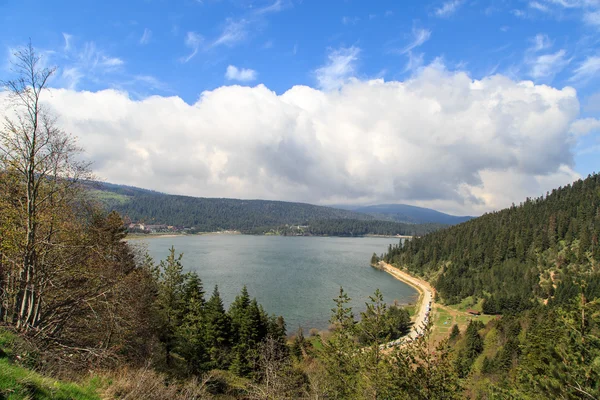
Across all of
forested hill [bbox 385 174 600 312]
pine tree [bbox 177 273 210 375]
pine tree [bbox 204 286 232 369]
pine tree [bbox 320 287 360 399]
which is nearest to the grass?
pine tree [bbox 320 287 360 399]

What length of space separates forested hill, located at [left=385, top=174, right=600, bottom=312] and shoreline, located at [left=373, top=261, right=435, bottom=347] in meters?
2.80

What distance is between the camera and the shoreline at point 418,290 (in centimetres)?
4725

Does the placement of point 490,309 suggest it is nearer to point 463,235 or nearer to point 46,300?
point 463,235

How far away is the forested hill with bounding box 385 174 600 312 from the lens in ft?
202

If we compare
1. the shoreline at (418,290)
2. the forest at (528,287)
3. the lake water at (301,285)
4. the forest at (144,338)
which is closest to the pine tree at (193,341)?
the forest at (144,338)

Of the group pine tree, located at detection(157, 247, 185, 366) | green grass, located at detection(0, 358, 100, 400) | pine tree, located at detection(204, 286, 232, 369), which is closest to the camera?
green grass, located at detection(0, 358, 100, 400)

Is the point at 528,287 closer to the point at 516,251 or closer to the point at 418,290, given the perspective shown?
the point at 516,251

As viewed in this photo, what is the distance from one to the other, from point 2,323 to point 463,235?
365 feet

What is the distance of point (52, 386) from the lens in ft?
18.2

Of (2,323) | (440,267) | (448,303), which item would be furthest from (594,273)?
(2,323)

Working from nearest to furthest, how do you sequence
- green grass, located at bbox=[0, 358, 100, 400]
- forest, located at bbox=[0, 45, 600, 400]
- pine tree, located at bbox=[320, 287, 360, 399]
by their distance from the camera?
green grass, located at bbox=[0, 358, 100, 400] → forest, located at bbox=[0, 45, 600, 400] → pine tree, located at bbox=[320, 287, 360, 399]

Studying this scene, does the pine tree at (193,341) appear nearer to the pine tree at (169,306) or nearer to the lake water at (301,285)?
the pine tree at (169,306)

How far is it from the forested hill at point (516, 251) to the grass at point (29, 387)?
6209 cm

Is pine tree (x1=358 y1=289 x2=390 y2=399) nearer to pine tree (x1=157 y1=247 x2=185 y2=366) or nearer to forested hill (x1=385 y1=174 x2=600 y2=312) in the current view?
pine tree (x1=157 y1=247 x2=185 y2=366)
